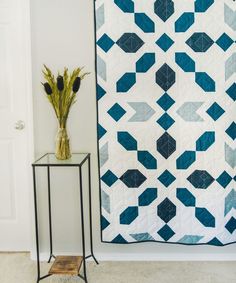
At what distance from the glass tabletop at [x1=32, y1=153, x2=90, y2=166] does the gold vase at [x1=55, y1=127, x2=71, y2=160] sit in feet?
0.11

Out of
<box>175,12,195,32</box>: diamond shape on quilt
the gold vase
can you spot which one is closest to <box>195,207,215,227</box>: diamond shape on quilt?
the gold vase

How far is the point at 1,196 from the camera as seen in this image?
2.79 meters

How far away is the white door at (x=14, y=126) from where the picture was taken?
2.63 m

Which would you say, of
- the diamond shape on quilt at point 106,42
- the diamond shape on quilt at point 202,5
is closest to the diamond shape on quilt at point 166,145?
the diamond shape on quilt at point 106,42

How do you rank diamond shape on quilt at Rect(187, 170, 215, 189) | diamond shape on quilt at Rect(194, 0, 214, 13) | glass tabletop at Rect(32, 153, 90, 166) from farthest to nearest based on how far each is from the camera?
diamond shape on quilt at Rect(187, 170, 215, 189), diamond shape on quilt at Rect(194, 0, 214, 13), glass tabletop at Rect(32, 153, 90, 166)

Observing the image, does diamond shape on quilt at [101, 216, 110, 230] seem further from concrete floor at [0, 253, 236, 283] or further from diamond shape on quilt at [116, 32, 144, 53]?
diamond shape on quilt at [116, 32, 144, 53]

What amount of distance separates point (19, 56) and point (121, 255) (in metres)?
1.43

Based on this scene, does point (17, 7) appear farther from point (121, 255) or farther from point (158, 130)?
point (121, 255)

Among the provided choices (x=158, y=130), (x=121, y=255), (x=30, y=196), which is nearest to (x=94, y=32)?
(x=158, y=130)

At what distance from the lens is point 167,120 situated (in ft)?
8.22

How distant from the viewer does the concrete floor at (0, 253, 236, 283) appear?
7.88ft

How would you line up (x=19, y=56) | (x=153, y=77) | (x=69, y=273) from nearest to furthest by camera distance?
(x=69, y=273) < (x=153, y=77) < (x=19, y=56)

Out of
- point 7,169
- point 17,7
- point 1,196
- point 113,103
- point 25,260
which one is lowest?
point 25,260

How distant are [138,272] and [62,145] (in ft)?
2.91
